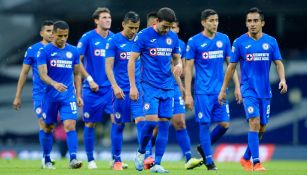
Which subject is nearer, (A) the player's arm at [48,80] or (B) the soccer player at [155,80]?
(B) the soccer player at [155,80]

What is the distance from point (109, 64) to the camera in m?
16.1

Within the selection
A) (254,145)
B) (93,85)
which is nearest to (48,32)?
(93,85)

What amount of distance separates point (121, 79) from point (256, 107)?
254 centimetres

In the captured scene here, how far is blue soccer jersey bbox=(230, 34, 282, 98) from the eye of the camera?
15.3 metres

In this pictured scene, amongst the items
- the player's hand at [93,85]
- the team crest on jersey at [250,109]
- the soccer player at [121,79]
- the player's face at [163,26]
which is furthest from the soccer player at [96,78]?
the team crest on jersey at [250,109]

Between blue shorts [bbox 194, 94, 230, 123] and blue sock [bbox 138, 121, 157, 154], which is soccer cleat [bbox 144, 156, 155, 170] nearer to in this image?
blue shorts [bbox 194, 94, 230, 123]

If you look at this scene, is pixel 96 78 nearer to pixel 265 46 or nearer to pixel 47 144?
pixel 47 144

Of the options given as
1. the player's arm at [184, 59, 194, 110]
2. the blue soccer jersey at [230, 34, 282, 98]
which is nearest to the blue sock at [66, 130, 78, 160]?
the player's arm at [184, 59, 194, 110]

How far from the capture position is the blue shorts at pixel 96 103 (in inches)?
686

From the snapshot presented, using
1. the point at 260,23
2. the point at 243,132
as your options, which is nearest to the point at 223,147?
the point at 243,132

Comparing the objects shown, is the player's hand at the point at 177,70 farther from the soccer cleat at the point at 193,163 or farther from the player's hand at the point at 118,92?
the soccer cleat at the point at 193,163

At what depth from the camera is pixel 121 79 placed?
16.5 m

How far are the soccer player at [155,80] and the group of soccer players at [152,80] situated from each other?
0.05ft

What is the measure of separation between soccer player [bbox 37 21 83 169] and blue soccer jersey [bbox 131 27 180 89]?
186 cm
